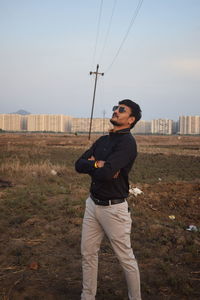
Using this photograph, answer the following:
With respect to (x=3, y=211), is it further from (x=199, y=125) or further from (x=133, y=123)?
(x=199, y=125)

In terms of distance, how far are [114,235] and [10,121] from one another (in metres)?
152

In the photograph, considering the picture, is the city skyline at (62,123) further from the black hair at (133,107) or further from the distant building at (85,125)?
the black hair at (133,107)

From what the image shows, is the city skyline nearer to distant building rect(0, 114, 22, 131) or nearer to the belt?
distant building rect(0, 114, 22, 131)

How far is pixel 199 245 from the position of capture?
17.2 feet

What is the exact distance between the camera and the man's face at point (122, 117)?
306 centimetres

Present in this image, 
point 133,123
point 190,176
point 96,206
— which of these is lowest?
point 190,176

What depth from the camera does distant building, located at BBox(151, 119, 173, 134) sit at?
505 ft

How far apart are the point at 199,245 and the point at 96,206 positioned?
3.05 m

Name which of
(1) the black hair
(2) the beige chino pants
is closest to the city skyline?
(1) the black hair

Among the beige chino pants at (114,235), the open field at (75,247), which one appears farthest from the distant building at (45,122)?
the beige chino pants at (114,235)

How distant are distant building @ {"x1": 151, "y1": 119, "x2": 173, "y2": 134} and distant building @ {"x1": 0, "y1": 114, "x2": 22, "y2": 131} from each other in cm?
6834

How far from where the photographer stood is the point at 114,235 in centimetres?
293

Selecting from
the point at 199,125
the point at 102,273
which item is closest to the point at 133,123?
the point at 102,273

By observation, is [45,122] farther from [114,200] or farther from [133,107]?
[114,200]
